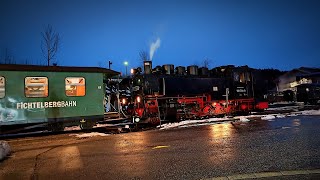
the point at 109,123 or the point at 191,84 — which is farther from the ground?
the point at 191,84

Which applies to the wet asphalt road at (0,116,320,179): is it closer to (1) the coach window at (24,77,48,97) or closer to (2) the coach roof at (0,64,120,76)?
(1) the coach window at (24,77,48,97)

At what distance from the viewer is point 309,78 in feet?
170

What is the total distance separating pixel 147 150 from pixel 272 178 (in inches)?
165

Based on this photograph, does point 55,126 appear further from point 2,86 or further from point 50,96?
point 2,86

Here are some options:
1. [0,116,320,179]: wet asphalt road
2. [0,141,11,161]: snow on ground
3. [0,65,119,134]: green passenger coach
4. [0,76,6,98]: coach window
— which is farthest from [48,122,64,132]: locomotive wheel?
[0,141,11,161]: snow on ground

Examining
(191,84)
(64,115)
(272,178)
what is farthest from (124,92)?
(272,178)

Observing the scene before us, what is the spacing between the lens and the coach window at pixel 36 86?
1331 centimetres

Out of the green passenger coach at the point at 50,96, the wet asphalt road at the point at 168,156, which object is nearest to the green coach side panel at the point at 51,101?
the green passenger coach at the point at 50,96

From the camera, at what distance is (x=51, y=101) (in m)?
13.8

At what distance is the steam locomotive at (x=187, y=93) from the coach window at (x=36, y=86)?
510 cm

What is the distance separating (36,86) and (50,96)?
724mm

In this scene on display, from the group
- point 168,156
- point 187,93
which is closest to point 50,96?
point 168,156

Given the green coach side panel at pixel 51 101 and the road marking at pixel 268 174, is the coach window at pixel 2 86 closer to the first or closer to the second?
the green coach side panel at pixel 51 101

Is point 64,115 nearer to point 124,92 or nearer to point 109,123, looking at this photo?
point 109,123
